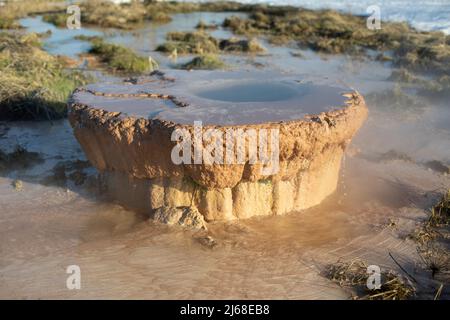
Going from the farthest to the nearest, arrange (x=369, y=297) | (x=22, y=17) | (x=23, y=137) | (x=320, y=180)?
1. (x=22, y=17)
2. (x=23, y=137)
3. (x=320, y=180)
4. (x=369, y=297)

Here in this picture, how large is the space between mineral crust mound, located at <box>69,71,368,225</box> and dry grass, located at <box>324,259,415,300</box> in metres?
1.09

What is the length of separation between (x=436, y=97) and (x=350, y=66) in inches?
135

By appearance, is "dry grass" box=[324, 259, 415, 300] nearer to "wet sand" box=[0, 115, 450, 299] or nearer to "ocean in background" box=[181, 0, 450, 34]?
"wet sand" box=[0, 115, 450, 299]

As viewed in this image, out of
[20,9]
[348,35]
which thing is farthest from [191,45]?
[20,9]

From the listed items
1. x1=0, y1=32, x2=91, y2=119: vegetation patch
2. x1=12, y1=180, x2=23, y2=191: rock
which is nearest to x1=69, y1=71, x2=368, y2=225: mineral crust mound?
x1=12, y1=180, x2=23, y2=191: rock

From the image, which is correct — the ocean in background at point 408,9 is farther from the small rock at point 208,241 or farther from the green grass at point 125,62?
the small rock at point 208,241

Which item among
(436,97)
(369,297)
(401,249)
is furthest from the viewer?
(436,97)

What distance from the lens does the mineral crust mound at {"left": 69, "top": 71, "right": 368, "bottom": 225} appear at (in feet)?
14.0

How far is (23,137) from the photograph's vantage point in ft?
23.6

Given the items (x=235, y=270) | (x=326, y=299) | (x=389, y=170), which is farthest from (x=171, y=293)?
(x=389, y=170)

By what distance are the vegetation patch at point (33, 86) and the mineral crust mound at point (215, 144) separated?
285 centimetres

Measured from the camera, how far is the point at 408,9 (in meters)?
A: 23.4

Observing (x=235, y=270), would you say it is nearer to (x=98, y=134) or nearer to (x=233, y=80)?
(x=98, y=134)

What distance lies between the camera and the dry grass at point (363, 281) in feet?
12.3
